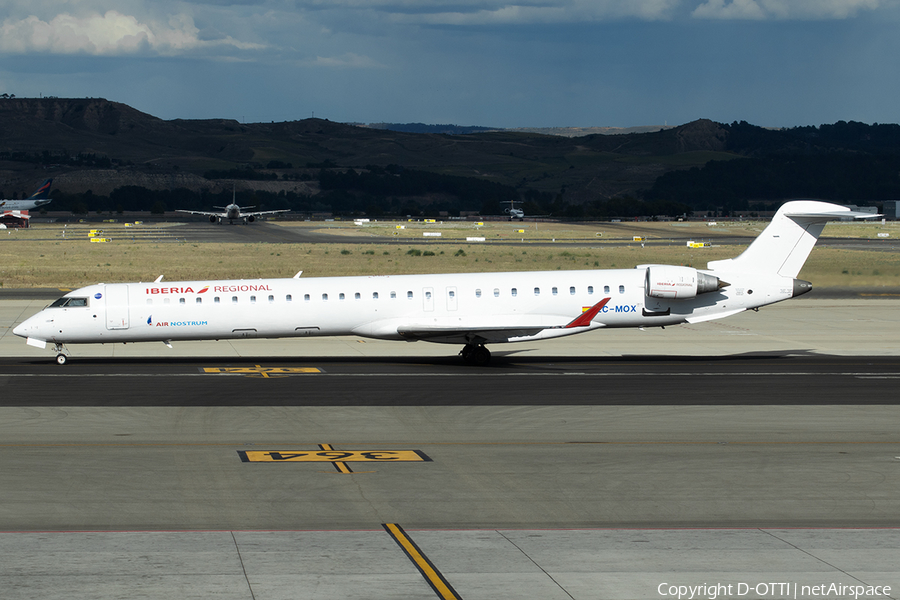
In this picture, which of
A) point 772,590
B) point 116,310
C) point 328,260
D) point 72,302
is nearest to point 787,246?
point 116,310

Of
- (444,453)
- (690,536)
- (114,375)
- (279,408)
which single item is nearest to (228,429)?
(279,408)

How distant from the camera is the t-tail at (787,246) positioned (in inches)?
1313

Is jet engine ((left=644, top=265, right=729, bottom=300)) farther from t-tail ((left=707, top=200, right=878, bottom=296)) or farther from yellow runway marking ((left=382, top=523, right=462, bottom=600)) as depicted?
yellow runway marking ((left=382, top=523, right=462, bottom=600))

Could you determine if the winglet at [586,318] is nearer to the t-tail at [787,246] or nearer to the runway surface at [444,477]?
the runway surface at [444,477]

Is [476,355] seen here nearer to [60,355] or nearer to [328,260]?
[60,355]

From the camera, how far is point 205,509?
1547 centimetres

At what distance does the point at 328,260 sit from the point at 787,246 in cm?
5357

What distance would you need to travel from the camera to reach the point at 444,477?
1770 cm

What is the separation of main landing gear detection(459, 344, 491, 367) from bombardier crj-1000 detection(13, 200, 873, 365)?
0.03 metres

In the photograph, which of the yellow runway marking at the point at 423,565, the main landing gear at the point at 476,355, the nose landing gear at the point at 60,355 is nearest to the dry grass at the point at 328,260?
the main landing gear at the point at 476,355

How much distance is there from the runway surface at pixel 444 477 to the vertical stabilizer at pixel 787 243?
3.29 meters

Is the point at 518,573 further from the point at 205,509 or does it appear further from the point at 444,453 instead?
the point at 444,453

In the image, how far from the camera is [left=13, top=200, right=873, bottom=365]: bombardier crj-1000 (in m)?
31.5

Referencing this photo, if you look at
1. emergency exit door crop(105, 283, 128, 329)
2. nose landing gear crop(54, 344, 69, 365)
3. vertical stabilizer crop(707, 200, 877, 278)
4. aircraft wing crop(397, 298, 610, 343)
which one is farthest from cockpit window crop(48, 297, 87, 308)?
vertical stabilizer crop(707, 200, 877, 278)
